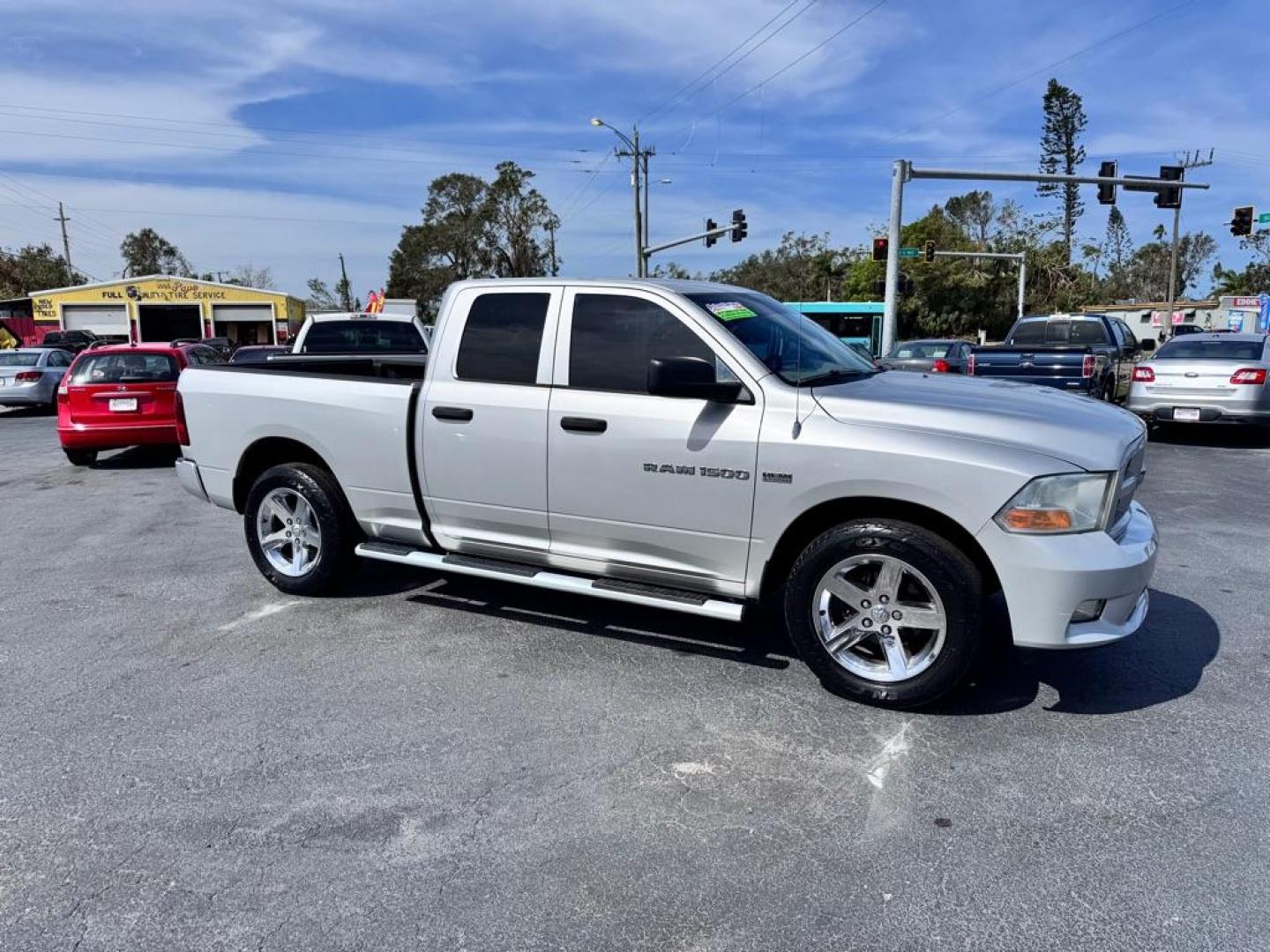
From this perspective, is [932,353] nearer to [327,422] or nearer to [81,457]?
[81,457]

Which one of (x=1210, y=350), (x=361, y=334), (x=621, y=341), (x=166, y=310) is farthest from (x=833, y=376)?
(x=166, y=310)

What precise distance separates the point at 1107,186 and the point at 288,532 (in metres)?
23.7

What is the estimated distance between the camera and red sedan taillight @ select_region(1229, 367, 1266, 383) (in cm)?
1134

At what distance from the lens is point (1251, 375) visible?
1138cm

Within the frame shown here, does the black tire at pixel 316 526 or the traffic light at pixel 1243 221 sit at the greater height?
the traffic light at pixel 1243 221

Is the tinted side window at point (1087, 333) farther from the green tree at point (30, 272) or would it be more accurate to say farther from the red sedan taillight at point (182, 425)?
the green tree at point (30, 272)

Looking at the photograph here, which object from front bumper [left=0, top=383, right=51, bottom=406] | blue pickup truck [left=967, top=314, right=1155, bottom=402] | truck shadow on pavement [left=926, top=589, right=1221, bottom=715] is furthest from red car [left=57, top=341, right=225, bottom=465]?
blue pickup truck [left=967, top=314, right=1155, bottom=402]

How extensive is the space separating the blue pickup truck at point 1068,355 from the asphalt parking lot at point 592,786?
7677 mm

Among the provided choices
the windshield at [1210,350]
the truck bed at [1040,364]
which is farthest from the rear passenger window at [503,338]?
the windshield at [1210,350]

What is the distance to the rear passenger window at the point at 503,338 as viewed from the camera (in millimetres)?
4715

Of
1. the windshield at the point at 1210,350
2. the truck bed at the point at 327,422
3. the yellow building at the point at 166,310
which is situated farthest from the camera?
the yellow building at the point at 166,310

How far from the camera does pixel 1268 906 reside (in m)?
2.65

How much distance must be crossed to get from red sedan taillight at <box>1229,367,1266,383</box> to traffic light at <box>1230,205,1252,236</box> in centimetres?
1787

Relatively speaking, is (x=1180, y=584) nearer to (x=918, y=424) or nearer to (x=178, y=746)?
(x=918, y=424)
